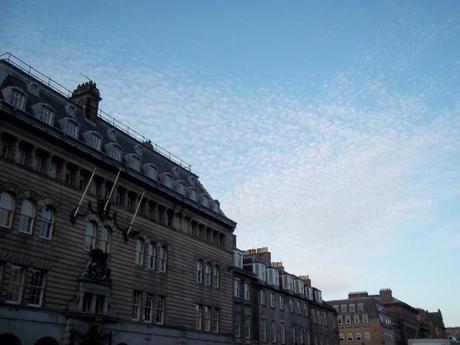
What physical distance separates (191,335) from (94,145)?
750 inches

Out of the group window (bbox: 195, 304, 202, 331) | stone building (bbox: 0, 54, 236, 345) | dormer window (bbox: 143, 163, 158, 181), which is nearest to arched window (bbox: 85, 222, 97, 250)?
stone building (bbox: 0, 54, 236, 345)

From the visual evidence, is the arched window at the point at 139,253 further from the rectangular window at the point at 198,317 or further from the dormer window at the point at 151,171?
the rectangular window at the point at 198,317

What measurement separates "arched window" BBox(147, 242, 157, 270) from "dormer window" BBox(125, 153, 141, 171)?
6.70 meters

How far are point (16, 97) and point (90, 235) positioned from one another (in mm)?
10983

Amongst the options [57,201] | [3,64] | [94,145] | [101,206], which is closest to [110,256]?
[101,206]

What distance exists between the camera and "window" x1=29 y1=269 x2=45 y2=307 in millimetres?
30656

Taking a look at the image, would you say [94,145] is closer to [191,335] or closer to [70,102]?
[70,102]

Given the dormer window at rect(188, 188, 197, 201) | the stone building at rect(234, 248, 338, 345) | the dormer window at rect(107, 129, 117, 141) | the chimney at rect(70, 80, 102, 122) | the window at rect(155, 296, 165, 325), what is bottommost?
Result: the window at rect(155, 296, 165, 325)

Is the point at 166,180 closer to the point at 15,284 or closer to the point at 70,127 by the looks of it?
the point at 70,127

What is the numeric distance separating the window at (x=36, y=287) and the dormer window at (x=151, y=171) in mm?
14159

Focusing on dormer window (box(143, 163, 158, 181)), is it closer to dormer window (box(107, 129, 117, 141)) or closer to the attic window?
dormer window (box(107, 129, 117, 141))

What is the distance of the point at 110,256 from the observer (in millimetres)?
37312

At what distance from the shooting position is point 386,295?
389 feet

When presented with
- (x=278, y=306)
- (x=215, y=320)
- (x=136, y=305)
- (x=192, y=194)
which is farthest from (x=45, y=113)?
(x=278, y=306)
